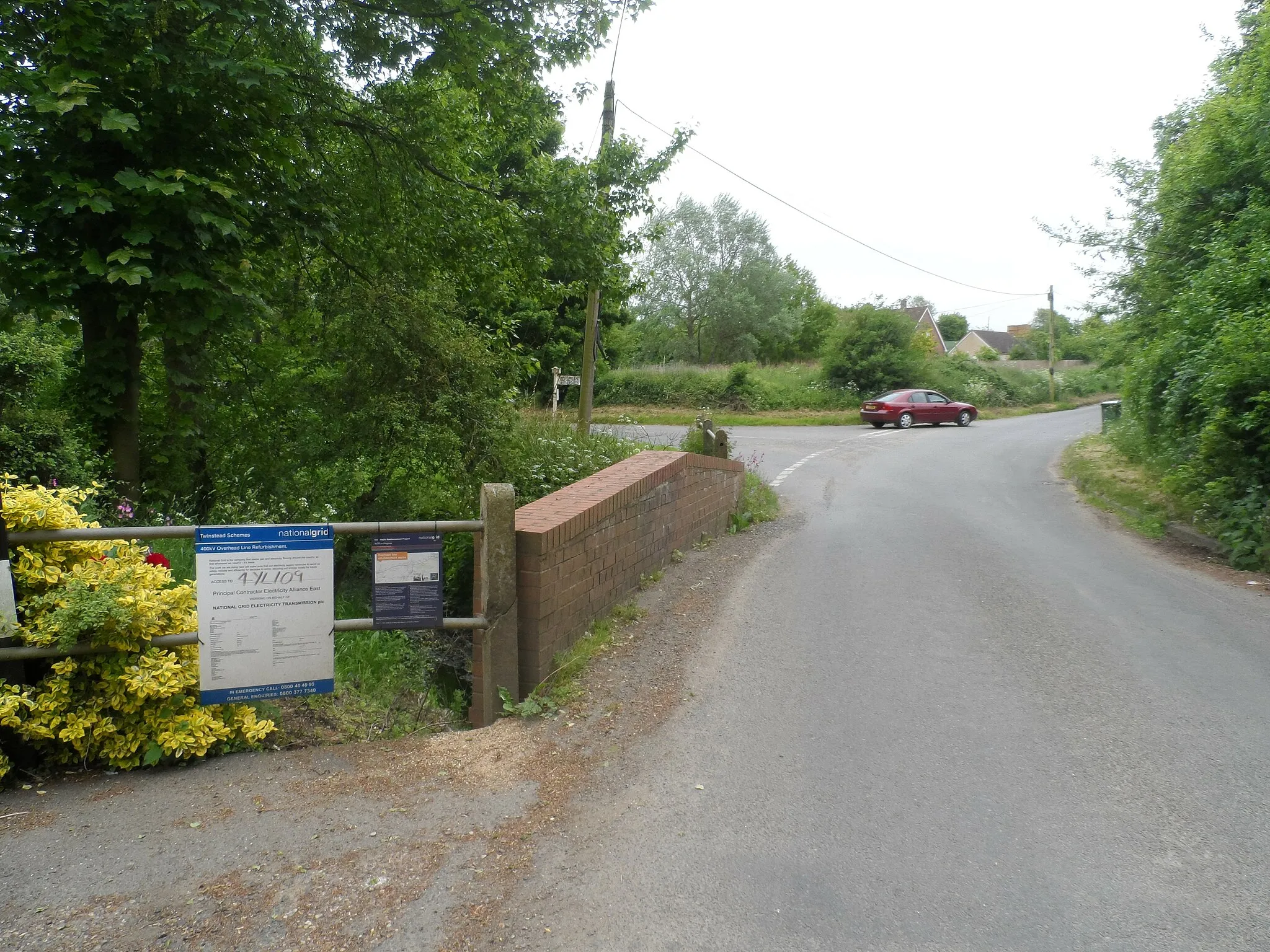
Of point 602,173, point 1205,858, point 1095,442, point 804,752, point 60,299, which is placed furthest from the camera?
point 1095,442

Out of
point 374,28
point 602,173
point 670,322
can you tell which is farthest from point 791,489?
point 670,322

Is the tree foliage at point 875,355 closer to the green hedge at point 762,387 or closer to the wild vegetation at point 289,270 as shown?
the green hedge at point 762,387

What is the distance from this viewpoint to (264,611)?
4602 mm

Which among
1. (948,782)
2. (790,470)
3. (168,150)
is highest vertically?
(168,150)

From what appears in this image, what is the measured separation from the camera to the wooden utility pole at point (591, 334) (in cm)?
1420

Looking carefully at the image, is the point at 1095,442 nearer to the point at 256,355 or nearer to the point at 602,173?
the point at 602,173

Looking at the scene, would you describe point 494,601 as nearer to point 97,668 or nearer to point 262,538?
point 262,538

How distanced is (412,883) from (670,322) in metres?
47.8

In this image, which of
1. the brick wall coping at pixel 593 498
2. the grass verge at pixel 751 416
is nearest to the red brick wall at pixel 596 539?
the brick wall coping at pixel 593 498

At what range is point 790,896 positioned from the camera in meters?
3.53

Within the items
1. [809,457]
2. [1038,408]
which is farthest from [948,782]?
[1038,408]

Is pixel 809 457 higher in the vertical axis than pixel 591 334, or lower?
lower

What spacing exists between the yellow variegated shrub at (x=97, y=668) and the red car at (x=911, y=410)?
29819 mm

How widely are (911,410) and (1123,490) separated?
18.0 m
